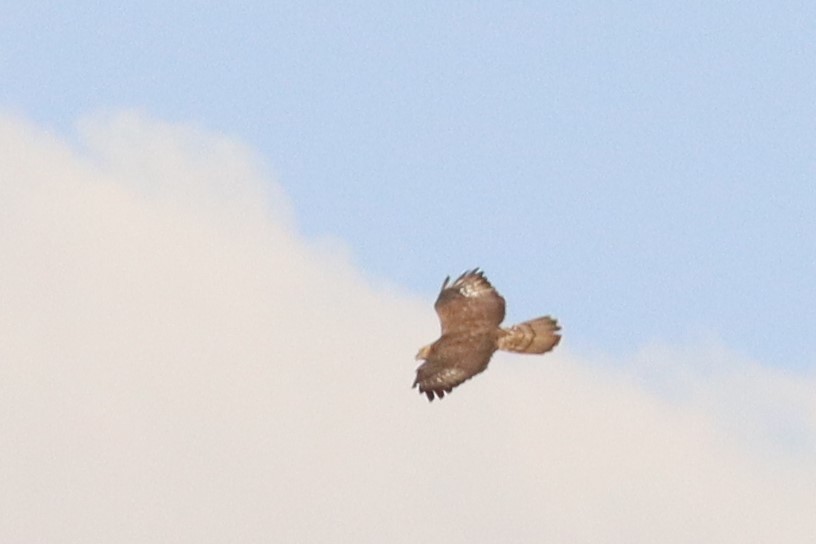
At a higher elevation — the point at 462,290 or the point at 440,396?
the point at 462,290

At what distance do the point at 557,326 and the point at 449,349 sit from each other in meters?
2.29

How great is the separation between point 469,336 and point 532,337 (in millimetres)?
1399

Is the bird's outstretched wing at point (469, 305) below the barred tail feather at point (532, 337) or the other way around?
the other way around

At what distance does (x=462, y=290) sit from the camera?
44.5 metres

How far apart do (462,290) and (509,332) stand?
63.2 inches

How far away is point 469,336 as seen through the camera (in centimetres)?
4388

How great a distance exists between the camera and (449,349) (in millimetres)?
43656

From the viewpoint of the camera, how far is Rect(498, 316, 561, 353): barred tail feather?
43.3m

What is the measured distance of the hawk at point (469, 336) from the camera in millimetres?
43000

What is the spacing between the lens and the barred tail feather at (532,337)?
4334cm

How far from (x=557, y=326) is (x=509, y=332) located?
1.01 metres

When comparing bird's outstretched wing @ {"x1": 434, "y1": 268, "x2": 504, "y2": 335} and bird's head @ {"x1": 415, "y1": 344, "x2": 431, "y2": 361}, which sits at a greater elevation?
bird's outstretched wing @ {"x1": 434, "y1": 268, "x2": 504, "y2": 335}

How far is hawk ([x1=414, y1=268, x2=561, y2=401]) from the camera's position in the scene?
4300 centimetres

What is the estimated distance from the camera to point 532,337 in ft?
142
